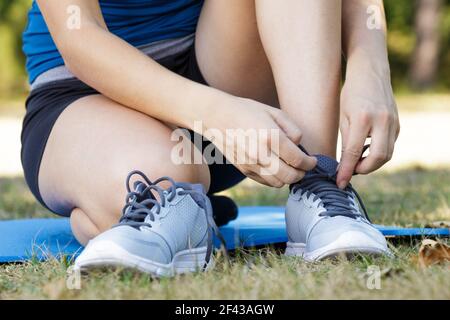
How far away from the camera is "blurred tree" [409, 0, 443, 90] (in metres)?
12.2

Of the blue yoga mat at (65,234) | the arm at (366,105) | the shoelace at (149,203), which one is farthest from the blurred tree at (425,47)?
the shoelace at (149,203)

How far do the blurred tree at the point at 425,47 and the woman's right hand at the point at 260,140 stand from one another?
1134cm

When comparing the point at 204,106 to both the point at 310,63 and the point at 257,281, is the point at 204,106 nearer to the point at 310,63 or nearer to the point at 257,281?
the point at 310,63

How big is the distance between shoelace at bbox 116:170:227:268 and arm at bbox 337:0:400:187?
270 mm

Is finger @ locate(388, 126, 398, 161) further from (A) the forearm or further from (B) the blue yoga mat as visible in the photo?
(B) the blue yoga mat

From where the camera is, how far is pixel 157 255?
127 cm

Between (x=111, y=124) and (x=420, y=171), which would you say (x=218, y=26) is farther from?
(x=420, y=171)

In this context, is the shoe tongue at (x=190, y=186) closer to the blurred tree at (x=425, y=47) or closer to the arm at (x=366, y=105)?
the arm at (x=366, y=105)

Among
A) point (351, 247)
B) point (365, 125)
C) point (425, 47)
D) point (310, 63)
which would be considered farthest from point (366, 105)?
point (425, 47)

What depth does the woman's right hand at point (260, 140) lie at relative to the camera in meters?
1.34

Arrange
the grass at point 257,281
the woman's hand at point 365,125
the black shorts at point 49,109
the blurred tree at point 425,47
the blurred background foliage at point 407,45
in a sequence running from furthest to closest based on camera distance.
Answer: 1. the blurred tree at point 425,47
2. the blurred background foliage at point 407,45
3. the black shorts at point 49,109
4. the woman's hand at point 365,125
5. the grass at point 257,281

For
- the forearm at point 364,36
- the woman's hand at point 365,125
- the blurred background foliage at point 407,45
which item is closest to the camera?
the woman's hand at point 365,125

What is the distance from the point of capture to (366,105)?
1.44 m
